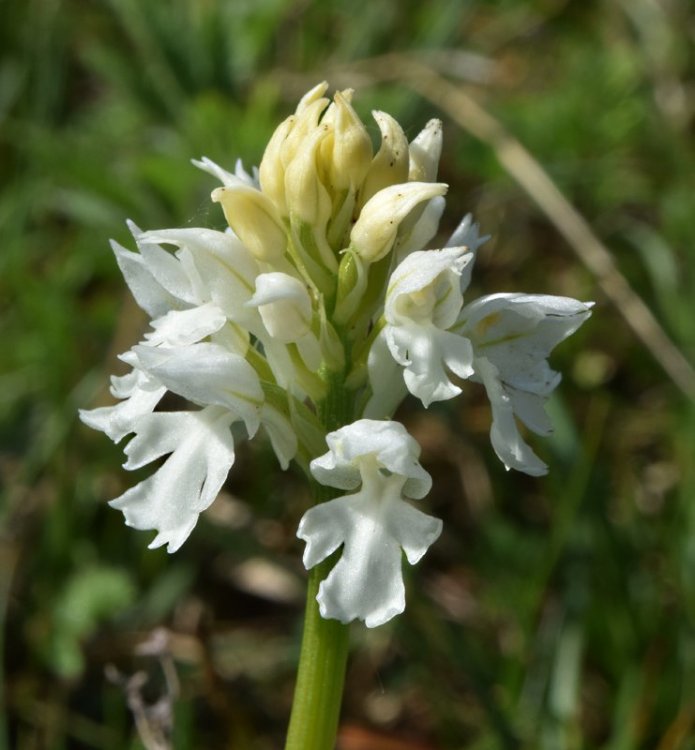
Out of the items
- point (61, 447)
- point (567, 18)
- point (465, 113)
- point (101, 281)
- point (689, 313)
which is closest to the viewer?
point (61, 447)

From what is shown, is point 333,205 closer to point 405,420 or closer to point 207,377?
point 207,377

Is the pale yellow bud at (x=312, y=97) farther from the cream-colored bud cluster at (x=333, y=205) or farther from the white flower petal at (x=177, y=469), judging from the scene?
the white flower petal at (x=177, y=469)

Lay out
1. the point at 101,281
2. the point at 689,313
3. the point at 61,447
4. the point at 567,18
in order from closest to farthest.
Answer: the point at 61,447 → the point at 689,313 → the point at 101,281 → the point at 567,18

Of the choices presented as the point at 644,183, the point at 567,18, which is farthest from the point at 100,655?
the point at 567,18

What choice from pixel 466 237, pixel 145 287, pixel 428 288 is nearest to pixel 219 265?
pixel 145 287

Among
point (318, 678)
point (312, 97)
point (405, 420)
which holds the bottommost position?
point (405, 420)

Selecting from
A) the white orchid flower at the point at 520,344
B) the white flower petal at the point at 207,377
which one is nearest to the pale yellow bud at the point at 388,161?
the white orchid flower at the point at 520,344

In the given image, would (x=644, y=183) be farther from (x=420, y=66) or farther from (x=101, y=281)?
(x=101, y=281)
